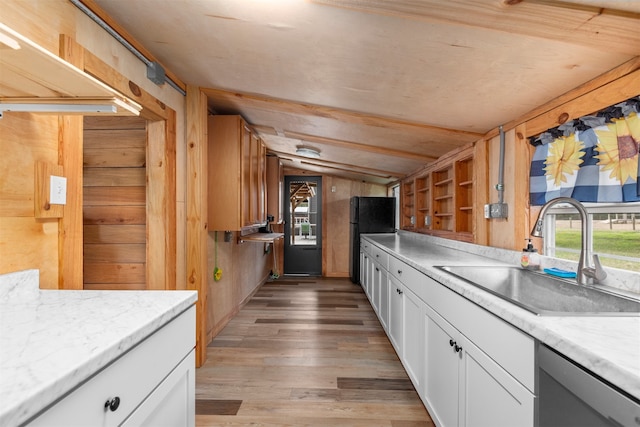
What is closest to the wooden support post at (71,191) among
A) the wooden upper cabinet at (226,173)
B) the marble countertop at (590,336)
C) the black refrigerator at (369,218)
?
the wooden upper cabinet at (226,173)

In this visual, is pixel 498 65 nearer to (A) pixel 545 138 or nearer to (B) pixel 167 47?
(A) pixel 545 138

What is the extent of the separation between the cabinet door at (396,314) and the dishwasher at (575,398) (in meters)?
1.48

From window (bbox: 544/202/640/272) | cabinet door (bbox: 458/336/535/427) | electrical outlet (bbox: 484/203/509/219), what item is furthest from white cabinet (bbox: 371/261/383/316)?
cabinet door (bbox: 458/336/535/427)

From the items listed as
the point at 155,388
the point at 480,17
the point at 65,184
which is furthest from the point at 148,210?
the point at 480,17

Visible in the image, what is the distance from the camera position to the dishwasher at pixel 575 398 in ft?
2.03

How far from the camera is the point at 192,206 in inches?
93.5

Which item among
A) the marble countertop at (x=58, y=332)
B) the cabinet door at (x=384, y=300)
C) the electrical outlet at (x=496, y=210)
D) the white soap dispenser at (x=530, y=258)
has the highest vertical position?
the electrical outlet at (x=496, y=210)

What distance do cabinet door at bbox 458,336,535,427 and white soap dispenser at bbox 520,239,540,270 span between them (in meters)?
0.74

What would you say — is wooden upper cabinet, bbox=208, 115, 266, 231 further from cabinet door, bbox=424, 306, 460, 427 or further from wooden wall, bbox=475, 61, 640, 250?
wooden wall, bbox=475, 61, 640, 250

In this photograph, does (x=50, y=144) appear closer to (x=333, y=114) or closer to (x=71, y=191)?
(x=71, y=191)

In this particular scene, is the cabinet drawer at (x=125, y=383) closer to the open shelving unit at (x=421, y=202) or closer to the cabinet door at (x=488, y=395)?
the cabinet door at (x=488, y=395)

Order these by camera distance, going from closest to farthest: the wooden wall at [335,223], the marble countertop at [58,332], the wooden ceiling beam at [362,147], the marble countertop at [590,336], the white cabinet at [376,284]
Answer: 1. the marble countertop at [58,332]
2. the marble countertop at [590,336]
3. the white cabinet at [376,284]
4. the wooden ceiling beam at [362,147]
5. the wooden wall at [335,223]

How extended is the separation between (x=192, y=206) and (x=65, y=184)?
1.10m

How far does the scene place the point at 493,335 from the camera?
1085mm
